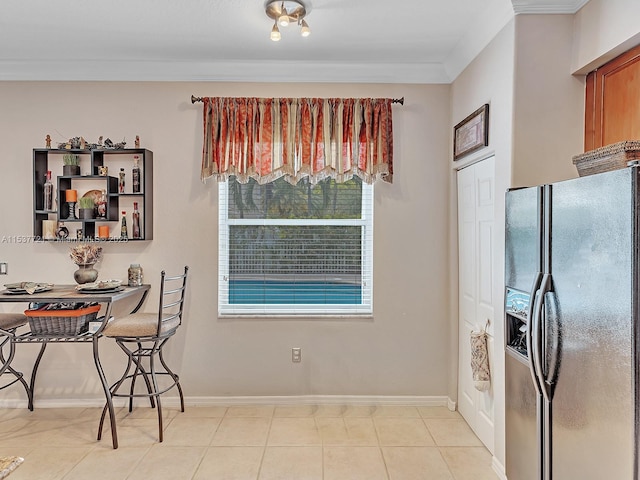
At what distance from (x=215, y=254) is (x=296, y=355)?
1.04 metres

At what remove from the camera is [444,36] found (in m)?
2.87

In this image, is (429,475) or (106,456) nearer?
(429,475)

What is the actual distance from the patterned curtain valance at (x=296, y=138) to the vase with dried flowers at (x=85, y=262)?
1.02 meters

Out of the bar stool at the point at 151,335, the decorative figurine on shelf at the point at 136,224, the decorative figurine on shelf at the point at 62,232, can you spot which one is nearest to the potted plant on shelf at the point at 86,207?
the decorative figurine on shelf at the point at 62,232

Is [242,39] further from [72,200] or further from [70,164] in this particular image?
[72,200]

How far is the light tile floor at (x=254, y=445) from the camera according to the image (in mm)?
2480

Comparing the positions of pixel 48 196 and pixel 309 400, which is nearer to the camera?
pixel 48 196

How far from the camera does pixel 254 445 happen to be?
2.79 meters

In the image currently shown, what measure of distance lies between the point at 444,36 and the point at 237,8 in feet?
4.55

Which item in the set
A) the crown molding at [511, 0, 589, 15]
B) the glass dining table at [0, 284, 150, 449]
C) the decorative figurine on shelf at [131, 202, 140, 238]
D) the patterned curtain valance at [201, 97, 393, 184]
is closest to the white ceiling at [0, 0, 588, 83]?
the crown molding at [511, 0, 589, 15]

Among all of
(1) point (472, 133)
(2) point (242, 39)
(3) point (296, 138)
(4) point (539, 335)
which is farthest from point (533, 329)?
(2) point (242, 39)

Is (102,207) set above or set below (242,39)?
below

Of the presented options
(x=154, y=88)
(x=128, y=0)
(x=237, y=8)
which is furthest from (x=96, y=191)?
(x=237, y=8)

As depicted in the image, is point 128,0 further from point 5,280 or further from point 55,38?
point 5,280
